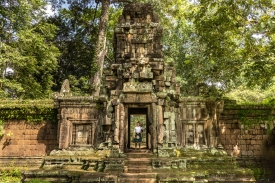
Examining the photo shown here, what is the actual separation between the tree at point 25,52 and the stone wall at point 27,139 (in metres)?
3.32

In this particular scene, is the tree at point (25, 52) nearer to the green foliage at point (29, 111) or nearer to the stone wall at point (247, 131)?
the green foliage at point (29, 111)

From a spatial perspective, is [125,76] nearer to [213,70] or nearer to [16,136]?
[213,70]

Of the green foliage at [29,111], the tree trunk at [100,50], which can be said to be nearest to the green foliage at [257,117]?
the green foliage at [29,111]

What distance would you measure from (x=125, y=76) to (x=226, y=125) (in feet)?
19.2

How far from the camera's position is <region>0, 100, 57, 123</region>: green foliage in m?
12.1

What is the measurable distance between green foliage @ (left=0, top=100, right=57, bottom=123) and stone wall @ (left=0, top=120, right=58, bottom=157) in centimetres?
25

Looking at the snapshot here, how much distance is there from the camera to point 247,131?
12.2 metres

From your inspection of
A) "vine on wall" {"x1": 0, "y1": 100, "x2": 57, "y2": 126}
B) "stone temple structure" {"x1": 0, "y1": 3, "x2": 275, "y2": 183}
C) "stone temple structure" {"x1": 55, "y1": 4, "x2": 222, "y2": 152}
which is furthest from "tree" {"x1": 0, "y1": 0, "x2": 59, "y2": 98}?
"stone temple structure" {"x1": 55, "y1": 4, "x2": 222, "y2": 152}

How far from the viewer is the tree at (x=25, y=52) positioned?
48.6ft

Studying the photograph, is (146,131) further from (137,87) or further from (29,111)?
(29,111)

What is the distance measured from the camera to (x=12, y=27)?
15.7m

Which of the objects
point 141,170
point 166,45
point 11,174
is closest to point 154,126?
point 141,170

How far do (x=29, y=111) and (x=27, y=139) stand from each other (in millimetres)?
1390

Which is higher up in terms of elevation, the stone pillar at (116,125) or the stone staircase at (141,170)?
the stone pillar at (116,125)
